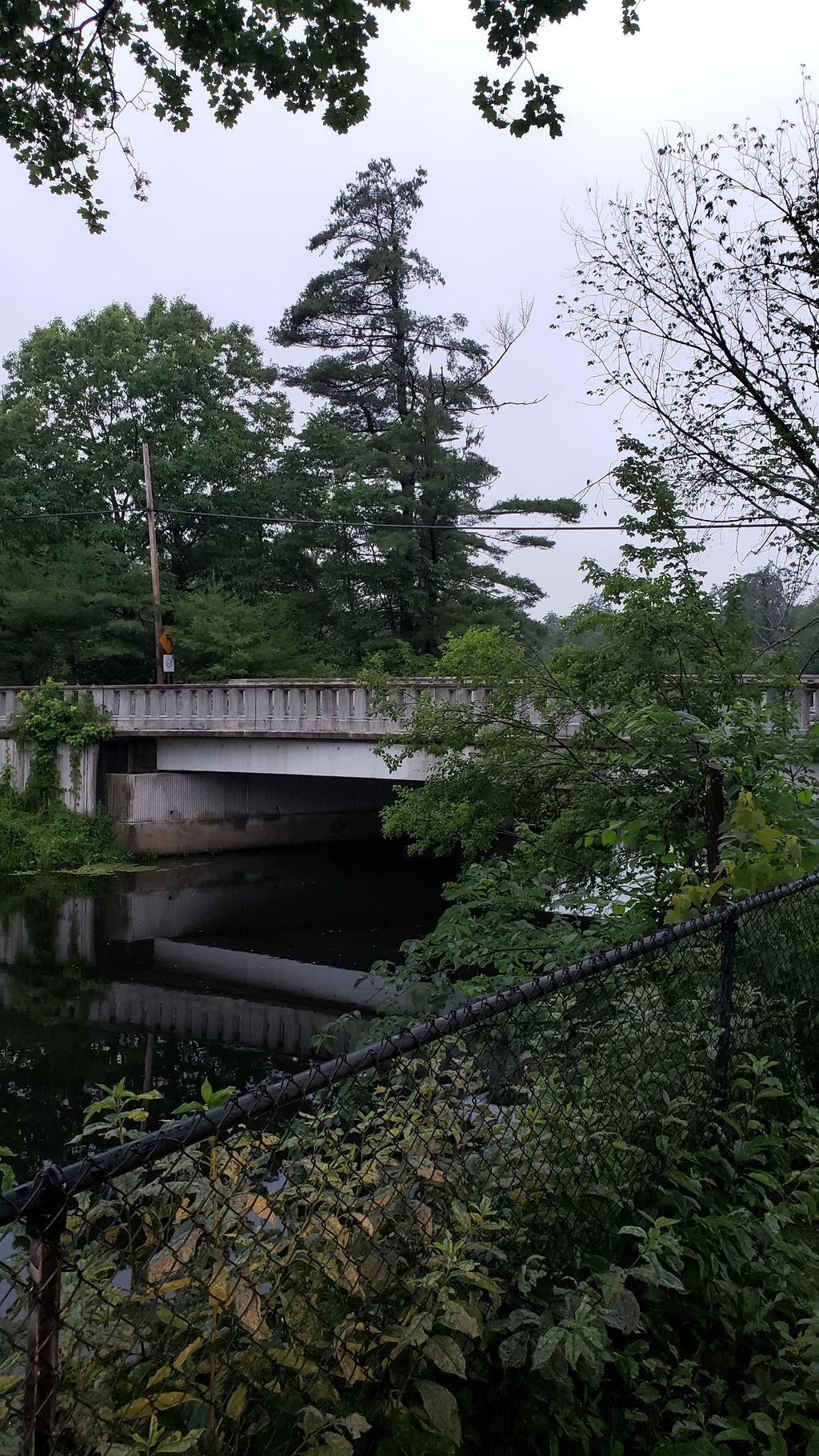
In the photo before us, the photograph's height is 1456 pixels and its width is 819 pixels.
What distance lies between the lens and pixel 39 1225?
157 centimetres

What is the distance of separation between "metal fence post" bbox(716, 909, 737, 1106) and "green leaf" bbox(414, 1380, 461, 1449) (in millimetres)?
1805

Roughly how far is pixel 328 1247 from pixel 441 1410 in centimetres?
40

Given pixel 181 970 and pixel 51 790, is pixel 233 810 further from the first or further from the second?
pixel 181 970

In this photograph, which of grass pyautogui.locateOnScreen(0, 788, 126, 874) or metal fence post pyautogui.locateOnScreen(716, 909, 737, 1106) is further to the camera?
grass pyautogui.locateOnScreen(0, 788, 126, 874)

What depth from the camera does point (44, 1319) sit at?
64.2 inches

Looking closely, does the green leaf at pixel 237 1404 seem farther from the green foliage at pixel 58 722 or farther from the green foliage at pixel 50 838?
the green foliage at pixel 58 722

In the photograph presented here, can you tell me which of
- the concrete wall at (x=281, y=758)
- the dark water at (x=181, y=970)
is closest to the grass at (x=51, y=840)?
the dark water at (x=181, y=970)

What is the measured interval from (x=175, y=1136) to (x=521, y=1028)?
1.54 m

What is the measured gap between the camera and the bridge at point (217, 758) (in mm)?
20547

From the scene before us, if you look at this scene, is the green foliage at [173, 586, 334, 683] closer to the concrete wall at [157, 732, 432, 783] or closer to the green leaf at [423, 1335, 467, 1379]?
the concrete wall at [157, 732, 432, 783]

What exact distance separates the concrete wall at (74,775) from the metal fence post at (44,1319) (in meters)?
21.7

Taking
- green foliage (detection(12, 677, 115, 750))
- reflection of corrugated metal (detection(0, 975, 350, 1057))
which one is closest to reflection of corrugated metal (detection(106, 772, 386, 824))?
green foliage (detection(12, 677, 115, 750))

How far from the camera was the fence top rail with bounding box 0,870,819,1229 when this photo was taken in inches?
60.9

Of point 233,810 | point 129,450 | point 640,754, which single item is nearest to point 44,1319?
point 640,754
